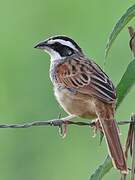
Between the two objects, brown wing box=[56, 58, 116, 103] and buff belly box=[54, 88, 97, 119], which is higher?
brown wing box=[56, 58, 116, 103]

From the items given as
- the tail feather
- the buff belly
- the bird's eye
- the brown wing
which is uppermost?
the bird's eye

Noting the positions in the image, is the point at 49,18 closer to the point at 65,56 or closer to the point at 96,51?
the point at 96,51

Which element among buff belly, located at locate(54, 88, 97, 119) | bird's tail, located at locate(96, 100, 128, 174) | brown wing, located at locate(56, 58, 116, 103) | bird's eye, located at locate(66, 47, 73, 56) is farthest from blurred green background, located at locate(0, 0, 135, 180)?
bird's tail, located at locate(96, 100, 128, 174)

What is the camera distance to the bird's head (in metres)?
6.46

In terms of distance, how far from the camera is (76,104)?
5785 mm

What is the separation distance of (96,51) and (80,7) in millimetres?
1508

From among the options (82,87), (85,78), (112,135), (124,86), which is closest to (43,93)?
(85,78)

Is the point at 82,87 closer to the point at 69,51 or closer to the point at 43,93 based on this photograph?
the point at 69,51

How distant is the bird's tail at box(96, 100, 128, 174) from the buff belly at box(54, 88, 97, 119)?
11 centimetres

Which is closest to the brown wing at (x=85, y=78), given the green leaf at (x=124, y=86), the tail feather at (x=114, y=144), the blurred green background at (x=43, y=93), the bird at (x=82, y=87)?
the bird at (x=82, y=87)

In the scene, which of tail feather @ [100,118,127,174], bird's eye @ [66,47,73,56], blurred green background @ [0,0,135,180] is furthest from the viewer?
blurred green background @ [0,0,135,180]

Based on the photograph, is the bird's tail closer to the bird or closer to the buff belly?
the bird

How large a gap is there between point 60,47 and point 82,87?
743mm

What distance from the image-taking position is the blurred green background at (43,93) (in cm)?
927
